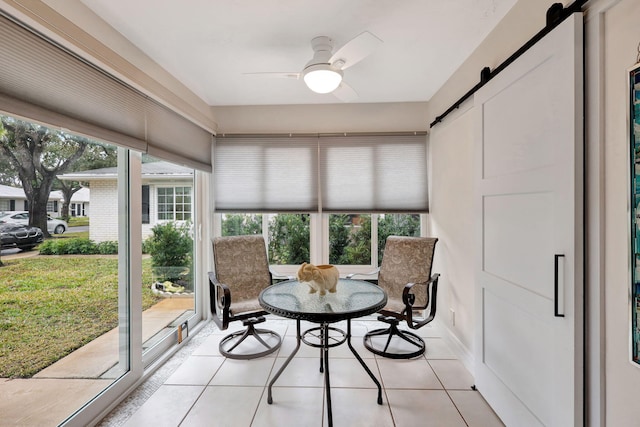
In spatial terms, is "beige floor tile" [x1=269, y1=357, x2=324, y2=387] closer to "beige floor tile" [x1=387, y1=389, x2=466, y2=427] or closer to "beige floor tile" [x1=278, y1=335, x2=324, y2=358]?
"beige floor tile" [x1=278, y1=335, x2=324, y2=358]

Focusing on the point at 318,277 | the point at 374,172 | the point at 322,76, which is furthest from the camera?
the point at 374,172

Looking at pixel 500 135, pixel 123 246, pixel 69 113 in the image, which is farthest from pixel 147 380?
pixel 500 135

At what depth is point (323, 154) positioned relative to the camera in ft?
11.4

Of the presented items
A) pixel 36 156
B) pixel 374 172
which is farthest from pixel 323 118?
pixel 36 156

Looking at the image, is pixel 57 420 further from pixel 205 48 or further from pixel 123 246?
pixel 205 48

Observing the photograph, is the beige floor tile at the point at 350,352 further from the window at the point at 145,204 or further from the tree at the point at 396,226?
the window at the point at 145,204

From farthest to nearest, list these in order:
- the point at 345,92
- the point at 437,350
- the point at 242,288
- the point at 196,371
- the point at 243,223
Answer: the point at 243,223 → the point at 242,288 → the point at 437,350 → the point at 196,371 → the point at 345,92

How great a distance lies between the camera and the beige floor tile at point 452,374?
2.23 metres

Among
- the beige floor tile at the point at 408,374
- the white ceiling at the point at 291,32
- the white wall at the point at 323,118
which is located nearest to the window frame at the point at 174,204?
the white wall at the point at 323,118

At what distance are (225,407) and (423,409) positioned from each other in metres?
1.37

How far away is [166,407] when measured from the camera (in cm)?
200

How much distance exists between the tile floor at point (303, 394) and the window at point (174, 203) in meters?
1.33

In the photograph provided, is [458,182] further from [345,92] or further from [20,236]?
[20,236]

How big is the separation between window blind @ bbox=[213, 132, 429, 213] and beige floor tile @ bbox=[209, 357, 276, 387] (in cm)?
169
